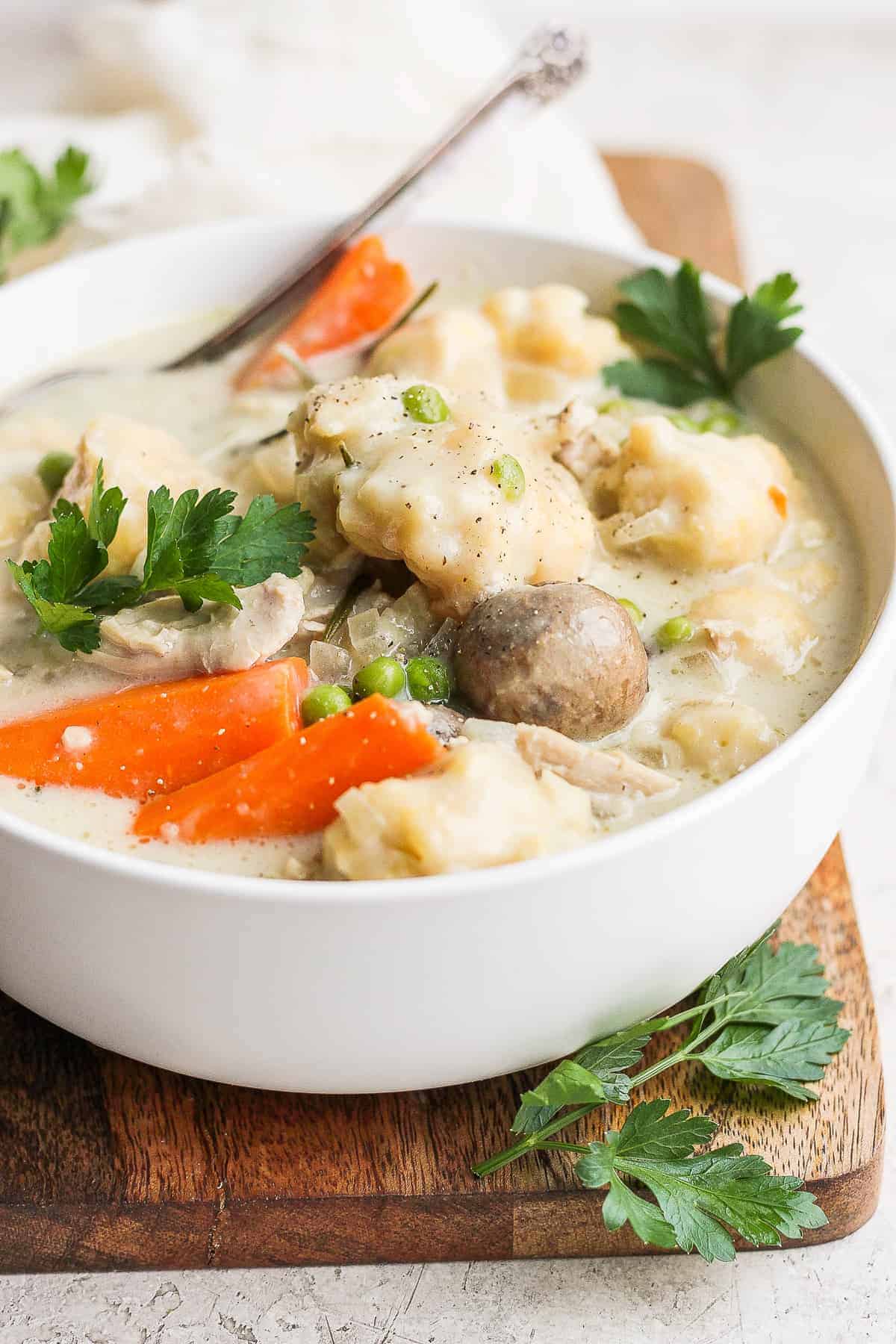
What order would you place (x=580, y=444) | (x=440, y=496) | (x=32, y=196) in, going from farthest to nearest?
(x=32, y=196)
(x=580, y=444)
(x=440, y=496)

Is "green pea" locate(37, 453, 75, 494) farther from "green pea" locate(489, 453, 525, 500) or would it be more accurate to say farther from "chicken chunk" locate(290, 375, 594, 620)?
"green pea" locate(489, 453, 525, 500)

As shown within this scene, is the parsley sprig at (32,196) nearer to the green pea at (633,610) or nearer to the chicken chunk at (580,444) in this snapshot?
the chicken chunk at (580,444)

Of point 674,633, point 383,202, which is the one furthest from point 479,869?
point 383,202

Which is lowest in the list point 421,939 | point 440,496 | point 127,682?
point 127,682

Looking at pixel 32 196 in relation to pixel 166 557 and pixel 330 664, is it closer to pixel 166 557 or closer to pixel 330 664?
pixel 166 557

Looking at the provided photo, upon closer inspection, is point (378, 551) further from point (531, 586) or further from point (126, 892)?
point (126, 892)

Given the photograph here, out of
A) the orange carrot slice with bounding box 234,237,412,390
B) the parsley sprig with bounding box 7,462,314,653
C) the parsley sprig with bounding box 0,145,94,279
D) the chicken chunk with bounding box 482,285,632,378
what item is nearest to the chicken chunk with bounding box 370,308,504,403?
the chicken chunk with bounding box 482,285,632,378

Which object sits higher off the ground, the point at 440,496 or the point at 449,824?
the point at 440,496

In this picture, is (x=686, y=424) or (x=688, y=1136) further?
(x=686, y=424)
